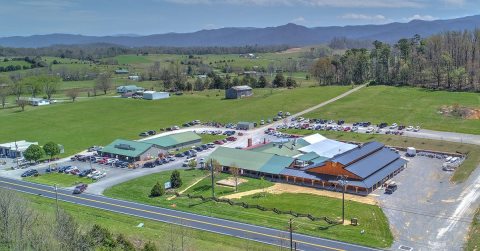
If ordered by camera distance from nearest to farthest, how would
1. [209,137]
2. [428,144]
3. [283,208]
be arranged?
[283,208]
[428,144]
[209,137]

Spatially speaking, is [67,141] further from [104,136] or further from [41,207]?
[41,207]

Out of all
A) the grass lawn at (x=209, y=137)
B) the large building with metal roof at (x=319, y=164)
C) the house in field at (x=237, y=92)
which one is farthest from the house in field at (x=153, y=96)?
the large building with metal roof at (x=319, y=164)

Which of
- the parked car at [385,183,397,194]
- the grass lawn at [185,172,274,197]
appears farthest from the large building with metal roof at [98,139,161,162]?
the parked car at [385,183,397,194]

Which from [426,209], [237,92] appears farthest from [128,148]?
[237,92]

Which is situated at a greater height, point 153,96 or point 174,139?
point 153,96

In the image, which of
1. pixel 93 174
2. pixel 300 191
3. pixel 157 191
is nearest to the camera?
pixel 157 191

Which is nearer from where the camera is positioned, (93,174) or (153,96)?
(93,174)

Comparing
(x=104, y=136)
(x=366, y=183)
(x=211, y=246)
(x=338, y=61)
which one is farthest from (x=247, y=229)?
(x=338, y=61)

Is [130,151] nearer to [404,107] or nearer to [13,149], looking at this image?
[13,149]
